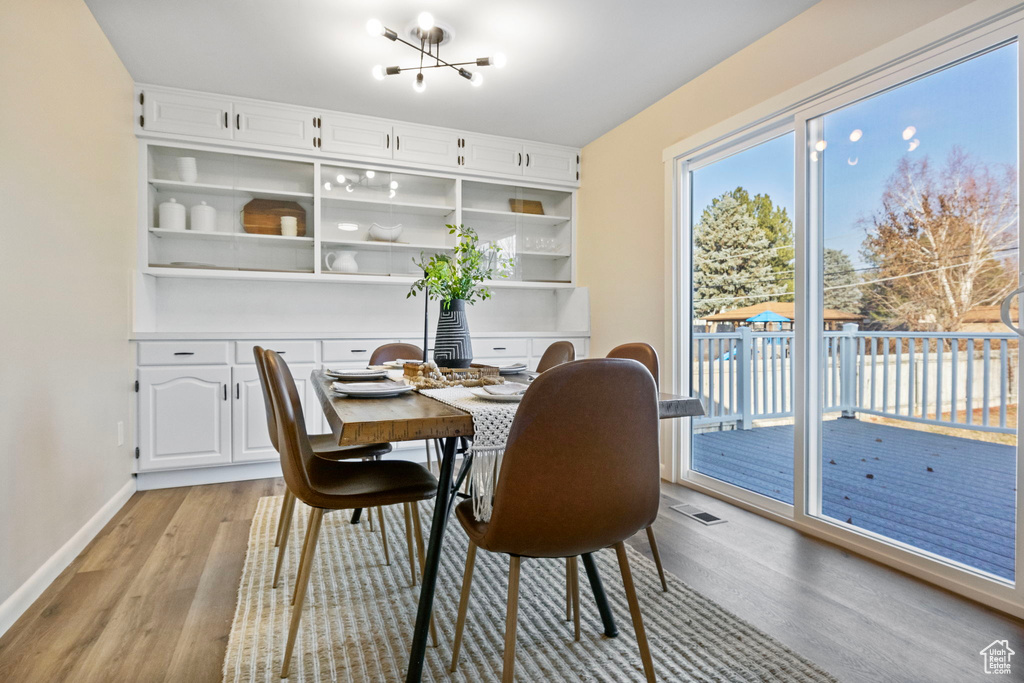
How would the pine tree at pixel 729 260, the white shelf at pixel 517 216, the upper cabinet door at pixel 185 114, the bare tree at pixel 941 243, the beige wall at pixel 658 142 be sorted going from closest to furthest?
the bare tree at pixel 941 243 < the beige wall at pixel 658 142 < the pine tree at pixel 729 260 < the upper cabinet door at pixel 185 114 < the white shelf at pixel 517 216

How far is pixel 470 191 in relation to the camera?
4250 mm

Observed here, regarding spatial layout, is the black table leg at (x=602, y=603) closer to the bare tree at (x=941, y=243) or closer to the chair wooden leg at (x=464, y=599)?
the chair wooden leg at (x=464, y=599)

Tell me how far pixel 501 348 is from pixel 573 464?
9.69 feet

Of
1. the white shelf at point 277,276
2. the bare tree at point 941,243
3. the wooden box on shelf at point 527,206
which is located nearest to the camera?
the bare tree at point 941,243

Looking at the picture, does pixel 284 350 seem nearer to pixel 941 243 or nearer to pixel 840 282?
pixel 840 282

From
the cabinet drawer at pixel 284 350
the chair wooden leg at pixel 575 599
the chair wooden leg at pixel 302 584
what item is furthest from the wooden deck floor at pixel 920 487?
the cabinet drawer at pixel 284 350

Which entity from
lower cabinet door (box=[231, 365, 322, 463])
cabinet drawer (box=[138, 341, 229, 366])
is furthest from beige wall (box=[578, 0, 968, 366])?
cabinet drawer (box=[138, 341, 229, 366])

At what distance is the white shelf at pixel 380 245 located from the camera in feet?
12.6

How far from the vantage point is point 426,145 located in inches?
156

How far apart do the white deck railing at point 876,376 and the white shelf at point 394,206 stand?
2153 mm

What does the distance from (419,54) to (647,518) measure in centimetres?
271

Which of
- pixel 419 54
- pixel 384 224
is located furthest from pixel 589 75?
pixel 384 224

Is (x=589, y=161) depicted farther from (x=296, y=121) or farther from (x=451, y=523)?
(x=451, y=523)

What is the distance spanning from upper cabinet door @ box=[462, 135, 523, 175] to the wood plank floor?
289 cm
